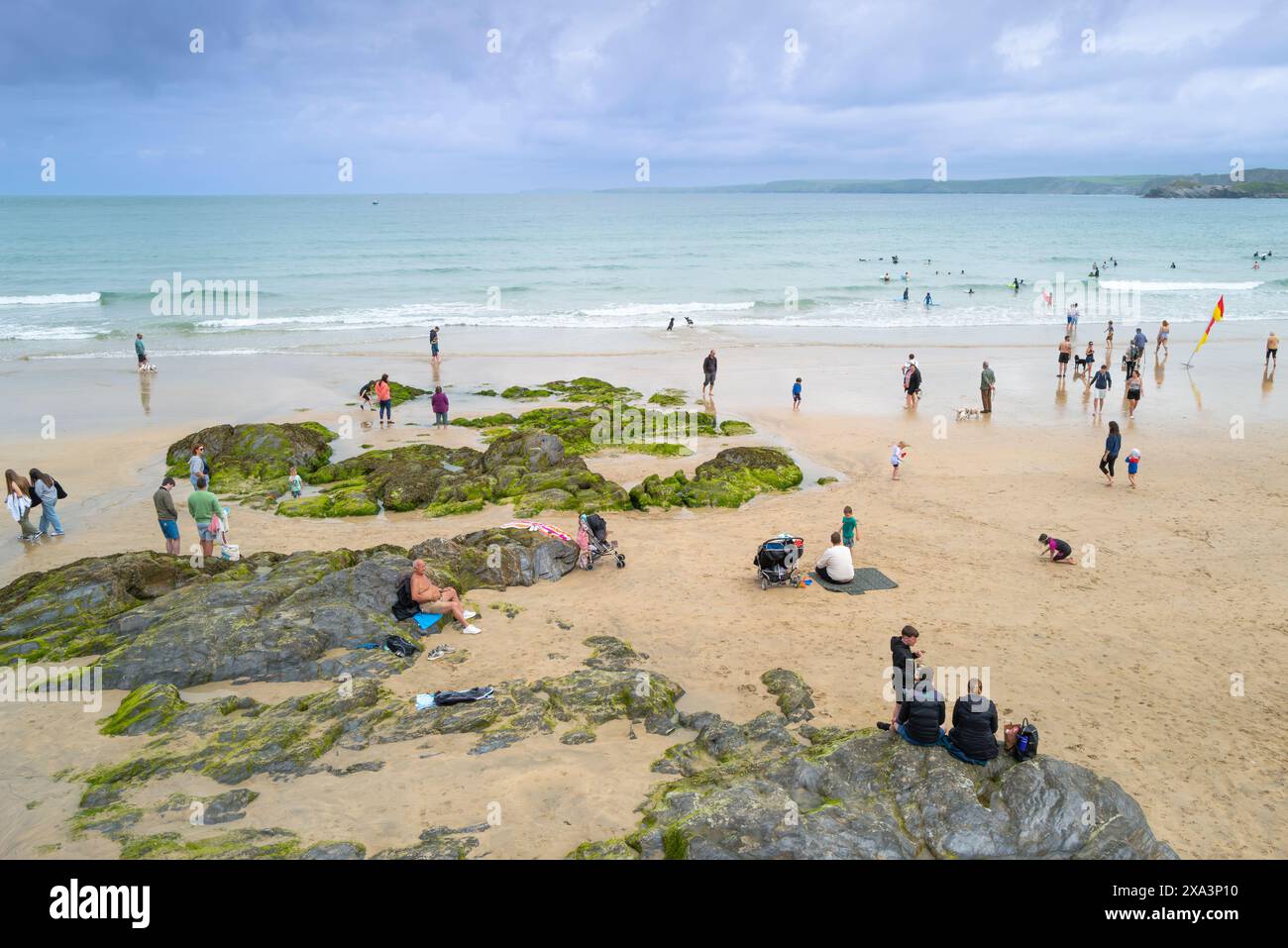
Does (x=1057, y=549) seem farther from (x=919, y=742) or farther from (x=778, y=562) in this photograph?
(x=919, y=742)

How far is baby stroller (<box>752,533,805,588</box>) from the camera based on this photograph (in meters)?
Result: 13.7

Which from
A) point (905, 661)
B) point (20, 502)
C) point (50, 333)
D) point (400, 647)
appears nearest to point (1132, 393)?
point (905, 661)

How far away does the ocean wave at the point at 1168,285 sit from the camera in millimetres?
59250

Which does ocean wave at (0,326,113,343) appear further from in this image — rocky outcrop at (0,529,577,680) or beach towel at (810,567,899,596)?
beach towel at (810,567,899,596)

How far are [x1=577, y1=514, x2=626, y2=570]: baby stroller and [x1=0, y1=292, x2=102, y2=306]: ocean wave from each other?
54.4m

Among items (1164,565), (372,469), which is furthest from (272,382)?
(1164,565)

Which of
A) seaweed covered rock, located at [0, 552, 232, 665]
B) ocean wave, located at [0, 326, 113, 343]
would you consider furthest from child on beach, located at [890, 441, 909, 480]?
ocean wave, located at [0, 326, 113, 343]

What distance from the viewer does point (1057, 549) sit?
14.5 meters

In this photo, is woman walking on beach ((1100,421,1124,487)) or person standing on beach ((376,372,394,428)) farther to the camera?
person standing on beach ((376,372,394,428))

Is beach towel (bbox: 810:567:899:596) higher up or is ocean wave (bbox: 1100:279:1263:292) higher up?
ocean wave (bbox: 1100:279:1263:292)

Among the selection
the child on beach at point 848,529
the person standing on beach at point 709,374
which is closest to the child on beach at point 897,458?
the child on beach at point 848,529

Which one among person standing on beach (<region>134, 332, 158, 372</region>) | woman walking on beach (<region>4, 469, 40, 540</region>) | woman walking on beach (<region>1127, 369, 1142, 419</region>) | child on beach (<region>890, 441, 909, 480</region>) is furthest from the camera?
person standing on beach (<region>134, 332, 158, 372</region>)

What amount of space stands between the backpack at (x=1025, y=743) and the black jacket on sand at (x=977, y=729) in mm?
206

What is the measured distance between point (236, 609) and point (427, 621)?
2491 mm
